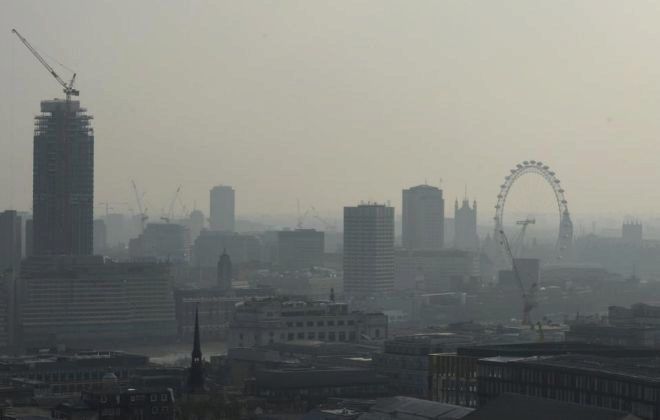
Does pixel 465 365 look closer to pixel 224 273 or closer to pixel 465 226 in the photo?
pixel 224 273

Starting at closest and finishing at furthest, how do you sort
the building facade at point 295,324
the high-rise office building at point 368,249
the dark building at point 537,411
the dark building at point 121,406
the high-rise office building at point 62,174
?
the dark building at point 537,411 → the dark building at point 121,406 → the building facade at point 295,324 → the high-rise office building at point 62,174 → the high-rise office building at point 368,249

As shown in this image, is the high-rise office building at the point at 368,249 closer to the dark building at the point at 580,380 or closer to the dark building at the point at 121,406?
the dark building at the point at 580,380

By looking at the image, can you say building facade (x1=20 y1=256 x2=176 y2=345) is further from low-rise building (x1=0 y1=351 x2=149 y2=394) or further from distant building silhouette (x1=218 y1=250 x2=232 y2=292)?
low-rise building (x1=0 y1=351 x2=149 y2=394)

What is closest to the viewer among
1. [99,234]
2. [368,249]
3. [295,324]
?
[295,324]

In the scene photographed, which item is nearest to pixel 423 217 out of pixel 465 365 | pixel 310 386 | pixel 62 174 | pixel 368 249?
pixel 368 249

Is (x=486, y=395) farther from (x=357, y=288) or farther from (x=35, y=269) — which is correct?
(x=357, y=288)

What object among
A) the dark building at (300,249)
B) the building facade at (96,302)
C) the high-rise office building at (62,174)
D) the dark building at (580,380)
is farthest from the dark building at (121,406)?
the dark building at (300,249)
